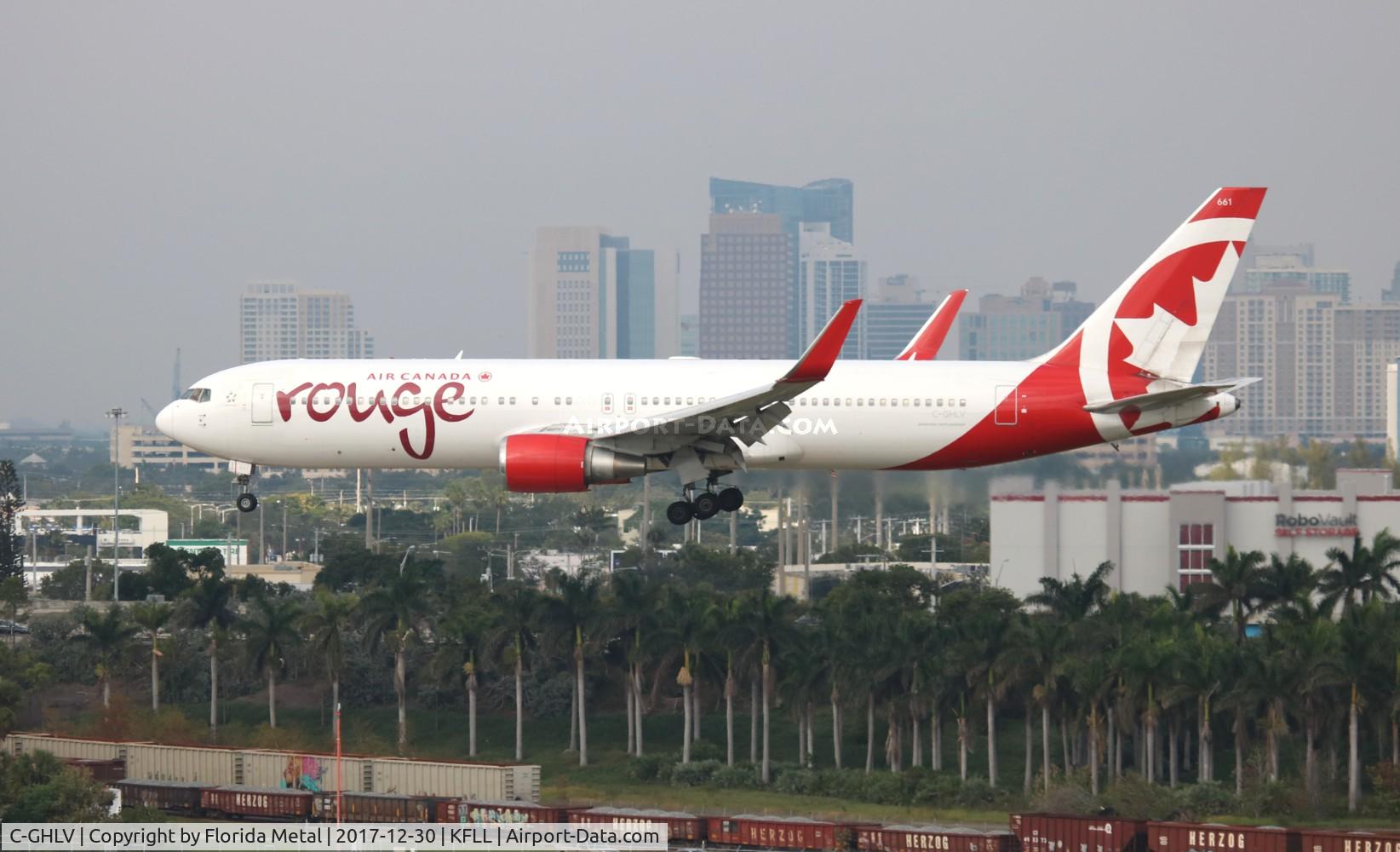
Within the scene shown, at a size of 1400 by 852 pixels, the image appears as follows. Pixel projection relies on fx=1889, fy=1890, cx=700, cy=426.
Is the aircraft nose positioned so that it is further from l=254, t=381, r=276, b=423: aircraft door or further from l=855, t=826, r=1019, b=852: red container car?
l=855, t=826, r=1019, b=852: red container car

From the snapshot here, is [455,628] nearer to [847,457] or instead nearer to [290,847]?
[290,847]

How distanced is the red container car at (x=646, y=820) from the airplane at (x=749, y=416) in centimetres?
1826

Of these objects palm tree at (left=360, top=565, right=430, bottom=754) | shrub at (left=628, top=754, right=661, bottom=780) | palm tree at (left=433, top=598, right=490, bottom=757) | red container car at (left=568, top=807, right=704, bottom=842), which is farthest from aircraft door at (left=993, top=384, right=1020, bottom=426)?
palm tree at (left=360, top=565, right=430, bottom=754)

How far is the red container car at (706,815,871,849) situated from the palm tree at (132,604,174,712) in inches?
1593

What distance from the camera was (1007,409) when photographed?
54.4 m

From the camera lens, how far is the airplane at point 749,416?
5375cm

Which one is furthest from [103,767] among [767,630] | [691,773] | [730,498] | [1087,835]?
[1087,835]

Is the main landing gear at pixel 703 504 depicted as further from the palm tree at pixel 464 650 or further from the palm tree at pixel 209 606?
the palm tree at pixel 209 606

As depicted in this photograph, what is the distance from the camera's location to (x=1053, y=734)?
299 feet

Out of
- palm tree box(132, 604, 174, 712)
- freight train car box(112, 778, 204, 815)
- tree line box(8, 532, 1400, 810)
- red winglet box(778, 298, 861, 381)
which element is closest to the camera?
red winglet box(778, 298, 861, 381)

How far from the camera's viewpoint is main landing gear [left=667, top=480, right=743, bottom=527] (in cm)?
5500

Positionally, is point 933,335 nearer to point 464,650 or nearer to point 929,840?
point 929,840

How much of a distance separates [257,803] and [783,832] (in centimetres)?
2191

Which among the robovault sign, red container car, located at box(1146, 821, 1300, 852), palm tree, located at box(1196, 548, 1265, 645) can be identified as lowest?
red container car, located at box(1146, 821, 1300, 852)
